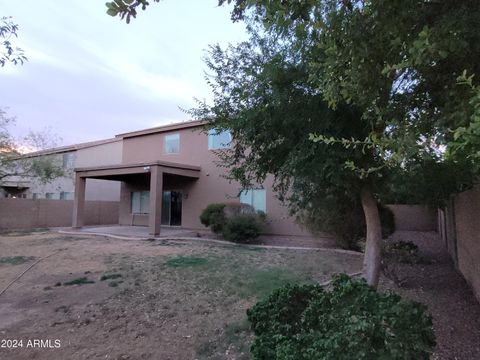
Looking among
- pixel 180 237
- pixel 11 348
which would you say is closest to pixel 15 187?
pixel 180 237

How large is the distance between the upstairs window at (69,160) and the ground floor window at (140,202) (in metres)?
6.50

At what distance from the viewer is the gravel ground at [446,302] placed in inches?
175

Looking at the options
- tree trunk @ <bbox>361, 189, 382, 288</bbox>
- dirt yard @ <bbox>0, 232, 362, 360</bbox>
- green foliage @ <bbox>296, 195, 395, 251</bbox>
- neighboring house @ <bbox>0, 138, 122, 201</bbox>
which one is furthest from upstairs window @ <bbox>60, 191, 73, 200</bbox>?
tree trunk @ <bbox>361, 189, 382, 288</bbox>

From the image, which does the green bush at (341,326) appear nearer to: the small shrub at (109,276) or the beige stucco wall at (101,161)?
the small shrub at (109,276)

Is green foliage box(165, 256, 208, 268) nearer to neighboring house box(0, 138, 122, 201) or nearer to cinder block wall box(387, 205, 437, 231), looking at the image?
cinder block wall box(387, 205, 437, 231)

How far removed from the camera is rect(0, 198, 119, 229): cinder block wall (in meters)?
22.1

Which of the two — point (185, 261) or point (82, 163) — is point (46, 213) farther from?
point (185, 261)

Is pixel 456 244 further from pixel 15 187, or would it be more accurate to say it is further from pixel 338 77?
pixel 15 187

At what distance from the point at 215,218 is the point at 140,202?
837 centimetres

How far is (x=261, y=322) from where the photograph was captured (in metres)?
3.62

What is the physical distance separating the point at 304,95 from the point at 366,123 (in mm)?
777

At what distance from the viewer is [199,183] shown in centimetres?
1944

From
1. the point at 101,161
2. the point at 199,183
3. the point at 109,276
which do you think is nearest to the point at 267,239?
the point at 199,183

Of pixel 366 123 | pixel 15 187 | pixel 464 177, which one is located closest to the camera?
pixel 366 123
